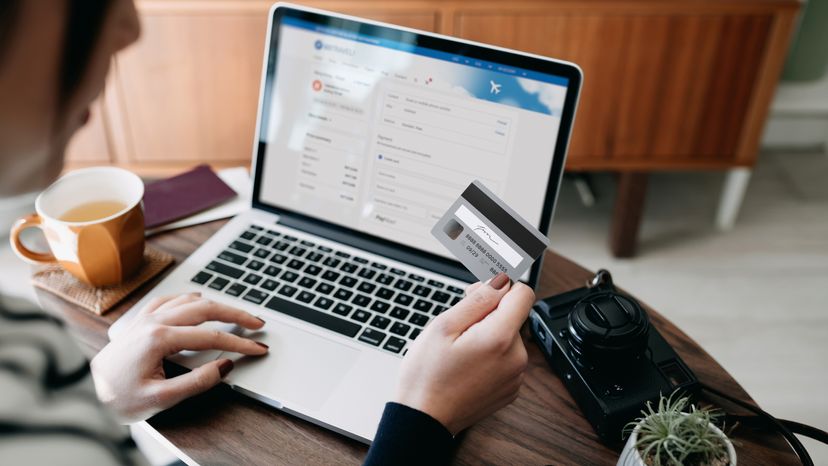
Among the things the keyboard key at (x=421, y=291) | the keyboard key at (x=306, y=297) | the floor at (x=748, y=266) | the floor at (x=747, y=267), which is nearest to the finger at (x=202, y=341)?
the keyboard key at (x=306, y=297)

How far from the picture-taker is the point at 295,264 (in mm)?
878

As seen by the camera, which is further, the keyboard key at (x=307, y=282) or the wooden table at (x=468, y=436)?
the keyboard key at (x=307, y=282)

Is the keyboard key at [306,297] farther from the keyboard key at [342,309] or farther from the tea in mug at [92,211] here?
the tea in mug at [92,211]

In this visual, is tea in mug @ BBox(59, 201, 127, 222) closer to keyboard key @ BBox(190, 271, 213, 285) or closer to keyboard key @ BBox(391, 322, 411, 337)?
keyboard key @ BBox(190, 271, 213, 285)

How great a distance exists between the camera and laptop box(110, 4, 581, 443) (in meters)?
0.77

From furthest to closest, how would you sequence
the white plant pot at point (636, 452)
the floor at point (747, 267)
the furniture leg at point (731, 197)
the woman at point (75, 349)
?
the furniture leg at point (731, 197) < the floor at point (747, 267) < the white plant pot at point (636, 452) < the woman at point (75, 349)

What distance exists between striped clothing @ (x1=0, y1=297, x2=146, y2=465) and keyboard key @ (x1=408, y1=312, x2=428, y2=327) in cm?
38

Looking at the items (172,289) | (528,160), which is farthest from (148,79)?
(528,160)

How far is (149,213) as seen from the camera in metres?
0.98

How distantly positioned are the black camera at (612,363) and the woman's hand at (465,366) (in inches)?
3.3

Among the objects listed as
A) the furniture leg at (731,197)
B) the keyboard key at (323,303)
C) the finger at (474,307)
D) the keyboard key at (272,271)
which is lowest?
the furniture leg at (731,197)

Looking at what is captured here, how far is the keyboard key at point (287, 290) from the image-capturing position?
0.84m

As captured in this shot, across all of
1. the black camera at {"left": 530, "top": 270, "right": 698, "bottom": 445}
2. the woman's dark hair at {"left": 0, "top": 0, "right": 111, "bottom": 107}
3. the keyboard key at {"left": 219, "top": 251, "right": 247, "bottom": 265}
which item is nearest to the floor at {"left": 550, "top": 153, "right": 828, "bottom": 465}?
the black camera at {"left": 530, "top": 270, "right": 698, "bottom": 445}

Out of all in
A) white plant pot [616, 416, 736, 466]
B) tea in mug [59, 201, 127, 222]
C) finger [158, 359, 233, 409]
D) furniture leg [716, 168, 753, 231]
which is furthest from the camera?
furniture leg [716, 168, 753, 231]
